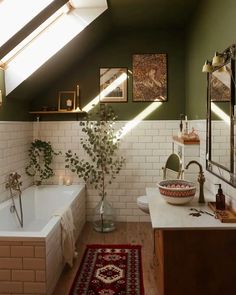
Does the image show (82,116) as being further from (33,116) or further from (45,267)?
(45,267)

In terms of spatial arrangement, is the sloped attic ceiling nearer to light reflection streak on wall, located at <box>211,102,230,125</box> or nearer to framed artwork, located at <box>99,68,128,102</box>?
framed artwork, located at <box>99,68,128,102</box>

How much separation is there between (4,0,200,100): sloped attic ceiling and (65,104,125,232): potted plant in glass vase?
0.82 m

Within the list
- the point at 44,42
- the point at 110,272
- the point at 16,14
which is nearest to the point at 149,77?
the point at 44,42

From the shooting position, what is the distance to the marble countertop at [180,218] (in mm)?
2121

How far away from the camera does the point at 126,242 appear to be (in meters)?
3.91

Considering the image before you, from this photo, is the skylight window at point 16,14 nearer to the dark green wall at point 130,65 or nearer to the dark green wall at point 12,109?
the dark green wall at point 12,109

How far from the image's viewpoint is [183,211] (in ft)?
8.10

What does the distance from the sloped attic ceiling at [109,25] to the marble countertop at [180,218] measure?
231 centimetres

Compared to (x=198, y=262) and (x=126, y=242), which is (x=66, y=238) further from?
(x=198, y=262)

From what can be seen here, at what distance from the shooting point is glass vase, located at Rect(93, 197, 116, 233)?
4504mm

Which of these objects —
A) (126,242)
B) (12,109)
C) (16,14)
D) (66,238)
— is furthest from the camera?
(12,109)

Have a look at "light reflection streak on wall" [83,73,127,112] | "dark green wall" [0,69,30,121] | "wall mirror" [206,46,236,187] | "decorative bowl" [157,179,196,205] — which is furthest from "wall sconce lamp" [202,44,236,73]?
"dark green wall" [0,69,30,121]

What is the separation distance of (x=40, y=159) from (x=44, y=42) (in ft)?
5.78

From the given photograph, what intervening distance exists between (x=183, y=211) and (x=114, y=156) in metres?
2.33
